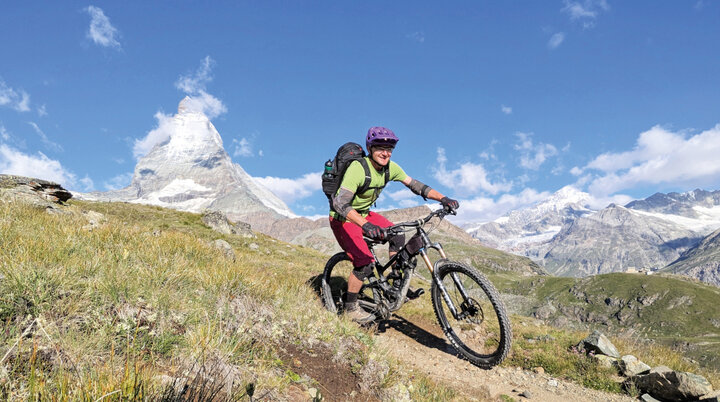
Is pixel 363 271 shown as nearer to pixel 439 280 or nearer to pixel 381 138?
pixel 439 280

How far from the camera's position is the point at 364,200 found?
7.87 metres

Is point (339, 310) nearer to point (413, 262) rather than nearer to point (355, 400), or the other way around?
point (413, 262)

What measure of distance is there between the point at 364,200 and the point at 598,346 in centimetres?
599

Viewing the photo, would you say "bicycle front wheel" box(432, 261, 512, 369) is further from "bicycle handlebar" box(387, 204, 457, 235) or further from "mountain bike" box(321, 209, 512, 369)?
"bicycle handlebar" box(387, 204, 457, 235)

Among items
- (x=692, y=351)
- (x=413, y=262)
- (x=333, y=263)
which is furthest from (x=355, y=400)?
(x=692, y=351)

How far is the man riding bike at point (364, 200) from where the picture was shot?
23.2ft

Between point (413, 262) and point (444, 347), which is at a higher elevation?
point (413, 262)

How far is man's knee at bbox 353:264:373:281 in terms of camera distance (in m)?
7.86

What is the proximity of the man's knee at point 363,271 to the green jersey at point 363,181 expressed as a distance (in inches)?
48.5

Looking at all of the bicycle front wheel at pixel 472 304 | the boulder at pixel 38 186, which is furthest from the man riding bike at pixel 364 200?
the boulder at pixel 38 186

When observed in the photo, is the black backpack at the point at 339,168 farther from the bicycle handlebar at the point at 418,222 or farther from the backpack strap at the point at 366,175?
the bicycle handlebar at the point at 418,222

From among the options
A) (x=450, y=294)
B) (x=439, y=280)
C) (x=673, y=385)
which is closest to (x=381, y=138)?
(x=439, y=280)

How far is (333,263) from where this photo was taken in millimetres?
9531

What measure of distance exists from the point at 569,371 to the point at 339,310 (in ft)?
17.0
